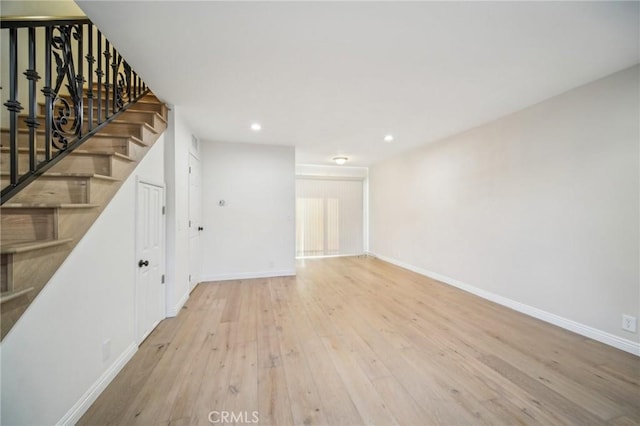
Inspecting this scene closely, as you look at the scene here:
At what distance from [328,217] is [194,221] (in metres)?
3.62

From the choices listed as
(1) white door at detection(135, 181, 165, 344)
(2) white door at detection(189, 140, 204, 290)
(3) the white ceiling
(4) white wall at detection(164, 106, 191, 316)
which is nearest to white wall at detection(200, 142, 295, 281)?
(2) white door at detection(189, 140, 204, 290)

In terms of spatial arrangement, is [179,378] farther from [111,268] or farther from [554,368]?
[554,368]

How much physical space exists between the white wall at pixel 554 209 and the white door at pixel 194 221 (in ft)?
14.1

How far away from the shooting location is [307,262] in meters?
6.04

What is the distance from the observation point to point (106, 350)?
1.82m

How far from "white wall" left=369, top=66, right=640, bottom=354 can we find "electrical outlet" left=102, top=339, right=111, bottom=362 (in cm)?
440

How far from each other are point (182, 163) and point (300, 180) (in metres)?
3.50

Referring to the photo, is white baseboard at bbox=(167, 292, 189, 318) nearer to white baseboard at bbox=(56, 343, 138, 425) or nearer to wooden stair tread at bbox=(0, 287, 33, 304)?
white baseboard at bbox=(56, 343, 138, 425)

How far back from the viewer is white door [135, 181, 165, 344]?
91.1 inches

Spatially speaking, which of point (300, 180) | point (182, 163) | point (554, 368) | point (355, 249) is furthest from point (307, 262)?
point (554, 368)

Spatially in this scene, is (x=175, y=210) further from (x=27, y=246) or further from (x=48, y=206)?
(x=27, y=246)

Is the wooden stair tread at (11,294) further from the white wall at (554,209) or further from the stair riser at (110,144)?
the white wall at (554,209)

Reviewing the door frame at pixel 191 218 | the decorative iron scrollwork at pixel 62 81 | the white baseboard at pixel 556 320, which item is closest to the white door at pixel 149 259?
the decorative iron scrollwork at pixel 62 81

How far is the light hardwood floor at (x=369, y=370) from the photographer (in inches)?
62.5
